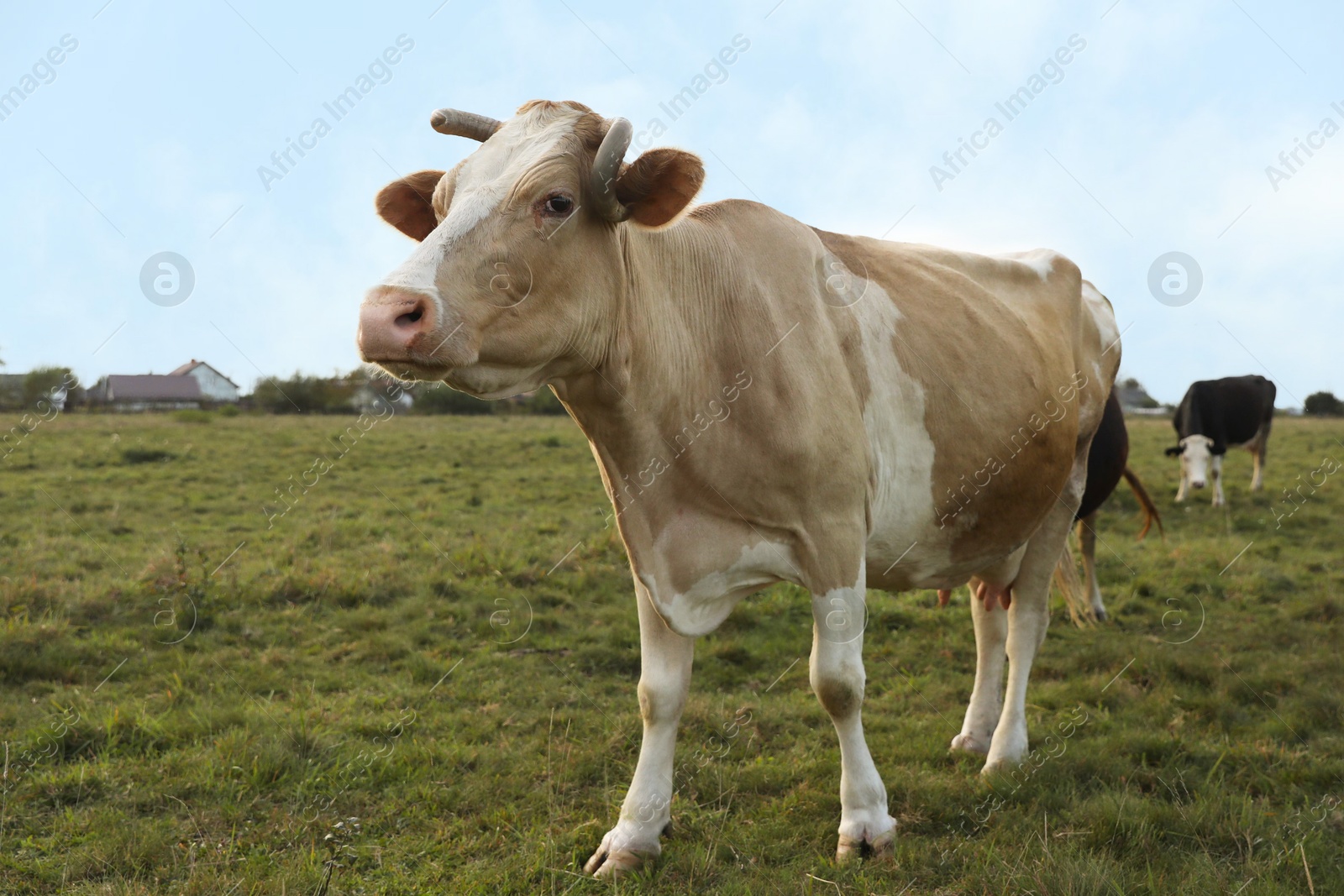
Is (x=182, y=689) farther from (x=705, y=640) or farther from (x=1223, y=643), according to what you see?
(x=1223, y=643)

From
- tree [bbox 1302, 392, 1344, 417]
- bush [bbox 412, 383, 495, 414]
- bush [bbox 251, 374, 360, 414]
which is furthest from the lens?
tree [bbox 1302, 392, 1344, 417]

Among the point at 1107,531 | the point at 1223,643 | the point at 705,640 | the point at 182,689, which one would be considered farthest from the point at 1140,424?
the point at 182,689

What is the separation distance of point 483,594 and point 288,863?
401 cm

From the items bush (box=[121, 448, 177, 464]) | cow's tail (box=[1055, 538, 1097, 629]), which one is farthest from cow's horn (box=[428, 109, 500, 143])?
bush (box=[121, 448, 177, 464])

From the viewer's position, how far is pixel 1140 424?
98.3 ft

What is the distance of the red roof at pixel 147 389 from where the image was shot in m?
24.5

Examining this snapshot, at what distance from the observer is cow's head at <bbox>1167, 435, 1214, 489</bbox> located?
13680mm

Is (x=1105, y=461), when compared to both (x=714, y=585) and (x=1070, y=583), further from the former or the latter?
(x=714, y=585)

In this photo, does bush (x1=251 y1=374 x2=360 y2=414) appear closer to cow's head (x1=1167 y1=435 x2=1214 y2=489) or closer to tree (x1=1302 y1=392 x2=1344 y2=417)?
cow's head (x1=1167 y1=435 x2=1214 y2=489)

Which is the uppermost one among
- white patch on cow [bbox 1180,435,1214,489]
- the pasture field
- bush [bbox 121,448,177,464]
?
white patch on cow [bbox 1180,435,1214,489]

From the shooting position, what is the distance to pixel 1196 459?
13.8 m

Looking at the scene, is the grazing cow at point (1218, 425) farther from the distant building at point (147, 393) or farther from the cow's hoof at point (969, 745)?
the distant building at point (147, 393)

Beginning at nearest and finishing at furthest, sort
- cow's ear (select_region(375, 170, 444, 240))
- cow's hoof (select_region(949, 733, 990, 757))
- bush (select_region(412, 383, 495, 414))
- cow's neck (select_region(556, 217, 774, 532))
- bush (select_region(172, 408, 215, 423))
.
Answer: cow's neck (select_region(556, 217, 774, 532)), cow's ear (select_region(375, 170, 444, 240)), cow's hoof (select_region(949, 733, 990, 757)), bush (select_region(172, 408, 215, 423)), bush (select_region(412, 383, 495, 414))

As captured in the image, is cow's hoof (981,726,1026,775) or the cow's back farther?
cow's hoof (981,726,1026,775)
